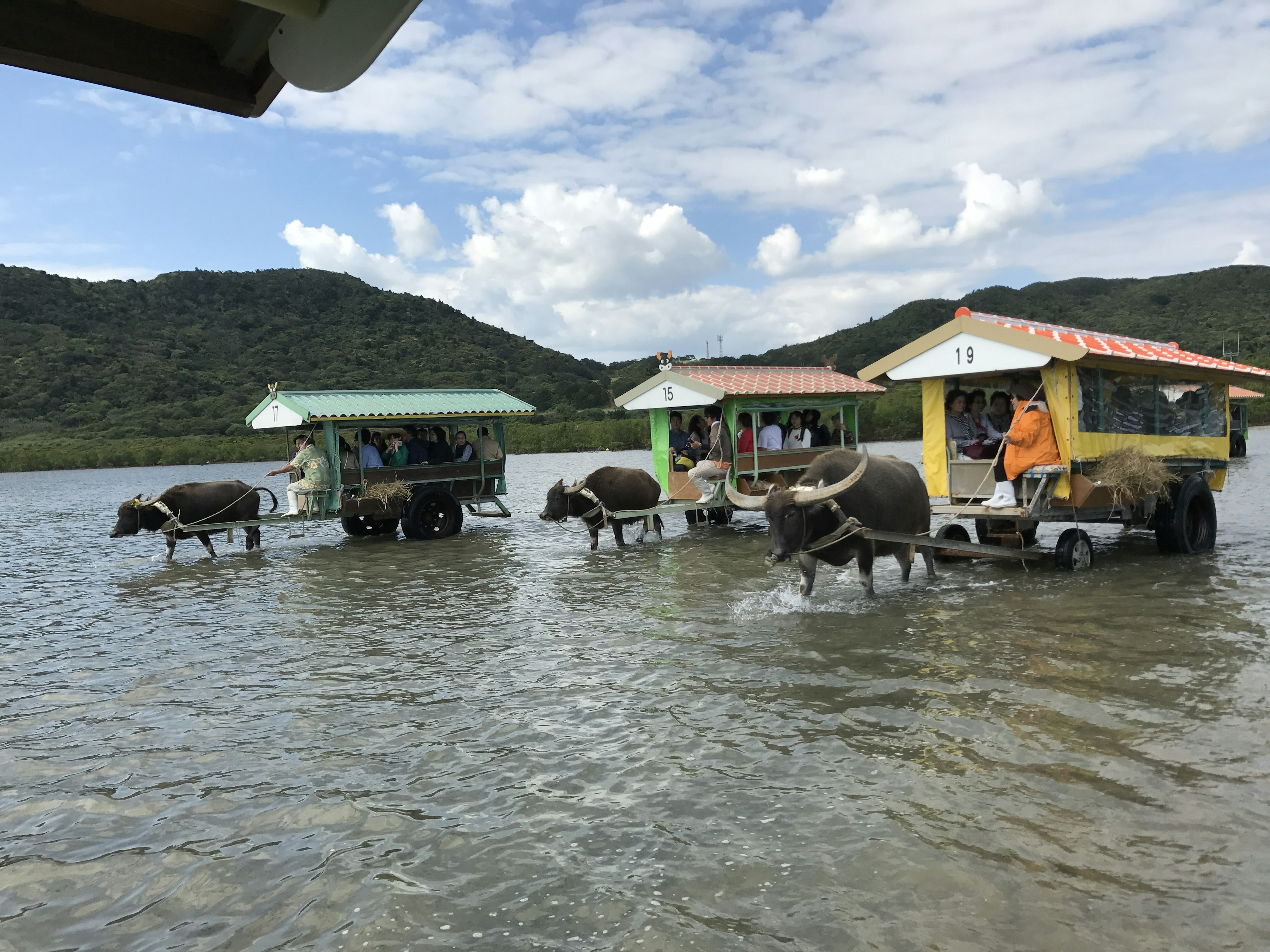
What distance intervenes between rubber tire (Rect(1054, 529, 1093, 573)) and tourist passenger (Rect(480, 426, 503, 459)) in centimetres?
1067

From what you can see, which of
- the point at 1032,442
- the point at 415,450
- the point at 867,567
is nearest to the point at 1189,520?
the point at 1032,442

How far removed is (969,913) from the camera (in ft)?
10.8

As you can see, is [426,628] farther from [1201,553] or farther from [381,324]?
[381,324]

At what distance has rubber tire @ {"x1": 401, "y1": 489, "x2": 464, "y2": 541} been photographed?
16234 mm

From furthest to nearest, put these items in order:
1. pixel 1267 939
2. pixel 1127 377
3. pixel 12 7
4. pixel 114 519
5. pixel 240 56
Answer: pixel 114 519
pixel 1127 377
pixel 1267 939
pixel 240 56
pixel 12 7

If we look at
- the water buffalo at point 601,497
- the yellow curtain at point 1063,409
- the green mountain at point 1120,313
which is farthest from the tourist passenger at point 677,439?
the green mountain at point 1120,313

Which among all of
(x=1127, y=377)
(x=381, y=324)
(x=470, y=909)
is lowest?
(x=470, y=909)

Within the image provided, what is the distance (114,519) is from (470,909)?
90.9ft

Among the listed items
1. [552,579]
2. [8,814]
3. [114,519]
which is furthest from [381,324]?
[8,814]

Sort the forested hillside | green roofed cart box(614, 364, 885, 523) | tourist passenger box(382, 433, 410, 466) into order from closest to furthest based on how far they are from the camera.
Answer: green roofed cart box(614, 364, 885, 523), tourist passenger box(382, 433, 410, 466), the forested hillside

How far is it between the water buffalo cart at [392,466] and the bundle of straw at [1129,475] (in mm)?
10241

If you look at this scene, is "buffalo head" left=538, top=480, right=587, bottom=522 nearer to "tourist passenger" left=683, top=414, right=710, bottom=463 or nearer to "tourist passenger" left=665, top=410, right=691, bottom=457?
"tourist passenger" left=665, top=410, right=691, bottom=457

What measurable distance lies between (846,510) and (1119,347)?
4.46 meters

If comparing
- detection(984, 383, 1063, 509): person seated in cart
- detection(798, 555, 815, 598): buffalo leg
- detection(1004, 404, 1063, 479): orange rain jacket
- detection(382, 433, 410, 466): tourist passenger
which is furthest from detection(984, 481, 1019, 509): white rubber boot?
detection(382, 433, 410, 466): tourist passenger
